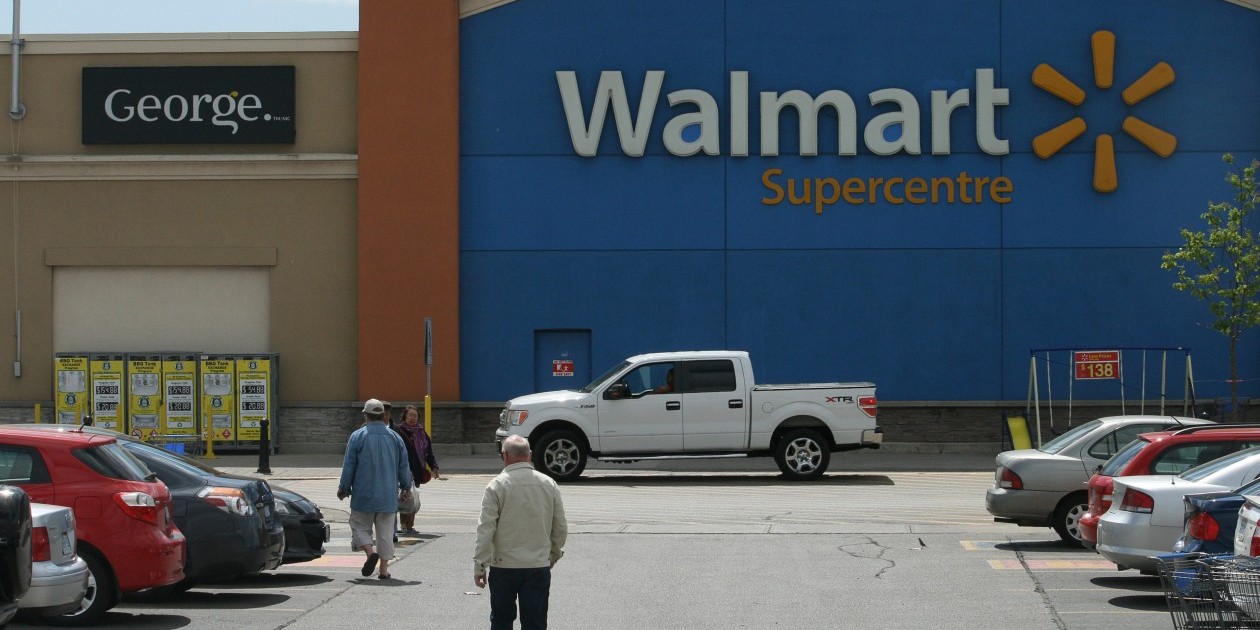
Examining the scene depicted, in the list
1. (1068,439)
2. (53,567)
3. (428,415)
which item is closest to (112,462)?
(53,567)

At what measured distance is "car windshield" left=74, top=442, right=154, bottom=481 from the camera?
1146cm

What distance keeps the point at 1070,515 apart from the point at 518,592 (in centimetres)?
885

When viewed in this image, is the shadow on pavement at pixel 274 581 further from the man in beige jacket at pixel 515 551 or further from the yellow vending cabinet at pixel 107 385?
the yellow vending cabinet at pixel 107 385

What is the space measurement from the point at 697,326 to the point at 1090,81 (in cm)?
924

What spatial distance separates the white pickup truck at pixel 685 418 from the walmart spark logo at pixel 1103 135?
30.0 ft

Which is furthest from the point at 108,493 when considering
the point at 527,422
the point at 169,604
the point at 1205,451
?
the point at 527,422

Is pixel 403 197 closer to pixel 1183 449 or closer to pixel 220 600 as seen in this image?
pixel 220 600

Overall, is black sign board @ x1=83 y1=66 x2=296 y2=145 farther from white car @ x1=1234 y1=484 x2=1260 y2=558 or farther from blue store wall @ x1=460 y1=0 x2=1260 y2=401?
white car @ x1=1234 y1=484 x2=1260 y2=558

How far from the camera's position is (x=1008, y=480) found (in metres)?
16.4

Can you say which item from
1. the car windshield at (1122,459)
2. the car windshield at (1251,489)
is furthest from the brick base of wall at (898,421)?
the car windshield at (1251,489)

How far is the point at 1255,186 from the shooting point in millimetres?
29438

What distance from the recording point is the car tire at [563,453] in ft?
80.2

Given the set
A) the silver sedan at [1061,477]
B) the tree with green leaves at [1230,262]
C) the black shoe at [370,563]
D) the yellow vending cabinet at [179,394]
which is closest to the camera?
the black shoe at [370,563]

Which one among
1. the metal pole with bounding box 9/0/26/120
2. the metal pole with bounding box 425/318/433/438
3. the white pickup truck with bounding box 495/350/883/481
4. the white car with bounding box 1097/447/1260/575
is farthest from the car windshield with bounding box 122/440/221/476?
the metal pole with bounding box 9/0/26/120
